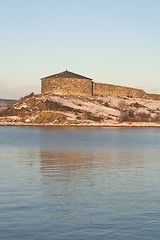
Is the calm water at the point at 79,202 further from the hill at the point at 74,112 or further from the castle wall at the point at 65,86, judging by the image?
the castle wall at the point at 65,86

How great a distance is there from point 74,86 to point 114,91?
7873 millimetres

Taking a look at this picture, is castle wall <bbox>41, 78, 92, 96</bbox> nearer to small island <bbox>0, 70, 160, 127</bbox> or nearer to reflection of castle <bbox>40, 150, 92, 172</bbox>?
small island <bbox>0, 70, 160, 127</bbox>

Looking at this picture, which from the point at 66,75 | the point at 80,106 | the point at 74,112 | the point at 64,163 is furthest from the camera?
the point at 66,75

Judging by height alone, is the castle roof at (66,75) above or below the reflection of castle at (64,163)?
above

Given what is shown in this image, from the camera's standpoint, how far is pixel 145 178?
12430 millimetres

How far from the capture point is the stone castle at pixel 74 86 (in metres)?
63.5

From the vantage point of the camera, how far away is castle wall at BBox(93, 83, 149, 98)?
224ft

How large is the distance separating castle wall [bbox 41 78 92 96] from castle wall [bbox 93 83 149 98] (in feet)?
10.4

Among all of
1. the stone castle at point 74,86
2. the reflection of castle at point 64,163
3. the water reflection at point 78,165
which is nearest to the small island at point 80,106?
the stone castle at point 74,86

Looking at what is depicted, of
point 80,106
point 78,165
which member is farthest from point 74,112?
point 78,165

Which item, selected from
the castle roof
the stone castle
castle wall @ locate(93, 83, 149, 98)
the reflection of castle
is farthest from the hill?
the reflection of castle

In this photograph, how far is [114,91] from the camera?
69.2 meters

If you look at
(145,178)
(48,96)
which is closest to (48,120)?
(48,96)

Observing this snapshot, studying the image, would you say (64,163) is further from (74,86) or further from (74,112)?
(74,86)
